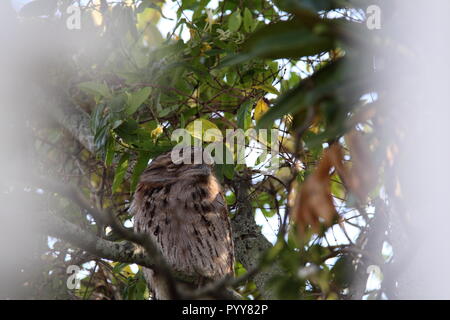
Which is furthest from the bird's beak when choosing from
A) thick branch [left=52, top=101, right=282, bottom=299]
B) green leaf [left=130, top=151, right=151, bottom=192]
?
thick branch [left=52, top=101, right=282, bottom=299]

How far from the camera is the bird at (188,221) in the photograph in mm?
2660

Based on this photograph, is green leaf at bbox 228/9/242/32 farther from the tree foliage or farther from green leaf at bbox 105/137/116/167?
green leaf at bbox 105/137/116/167

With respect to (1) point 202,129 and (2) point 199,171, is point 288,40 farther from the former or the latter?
(2) point 199,171

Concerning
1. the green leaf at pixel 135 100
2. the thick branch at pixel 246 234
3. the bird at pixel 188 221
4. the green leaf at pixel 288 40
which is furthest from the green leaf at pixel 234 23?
the green leaf at pixel 288 40

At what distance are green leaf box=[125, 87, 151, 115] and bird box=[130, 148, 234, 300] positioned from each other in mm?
438

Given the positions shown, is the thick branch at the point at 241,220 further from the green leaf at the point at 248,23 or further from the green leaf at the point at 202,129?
the green leaf at the point at 248,23

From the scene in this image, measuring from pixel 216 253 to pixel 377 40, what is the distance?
5.87 ft

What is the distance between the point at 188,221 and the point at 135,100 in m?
0.67

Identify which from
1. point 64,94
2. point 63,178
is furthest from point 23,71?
point 63,178

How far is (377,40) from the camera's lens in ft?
3.50

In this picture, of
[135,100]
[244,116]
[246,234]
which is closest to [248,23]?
[244,116]

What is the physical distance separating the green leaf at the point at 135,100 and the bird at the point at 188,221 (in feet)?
1.44

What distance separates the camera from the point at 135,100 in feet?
7.91

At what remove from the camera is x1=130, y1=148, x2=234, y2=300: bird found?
2.66 m
